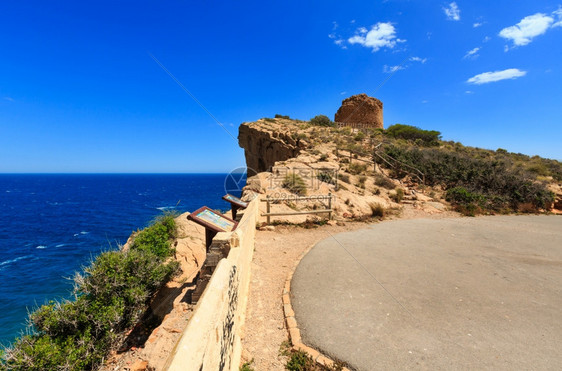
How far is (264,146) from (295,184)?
47.1 ft

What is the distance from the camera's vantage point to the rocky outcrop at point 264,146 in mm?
24625

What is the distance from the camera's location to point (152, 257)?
757cm

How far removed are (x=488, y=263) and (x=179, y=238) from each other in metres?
10.5

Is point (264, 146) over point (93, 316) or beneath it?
over

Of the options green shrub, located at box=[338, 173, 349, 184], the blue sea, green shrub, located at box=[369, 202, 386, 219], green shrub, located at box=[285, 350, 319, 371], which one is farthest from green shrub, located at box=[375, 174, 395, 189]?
green shrub, located at box=[285, 350, 319, 371]

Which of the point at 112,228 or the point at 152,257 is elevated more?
the point at 152,257

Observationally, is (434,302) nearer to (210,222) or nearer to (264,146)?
(210,222)

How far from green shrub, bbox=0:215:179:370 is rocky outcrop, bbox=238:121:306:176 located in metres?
16.8

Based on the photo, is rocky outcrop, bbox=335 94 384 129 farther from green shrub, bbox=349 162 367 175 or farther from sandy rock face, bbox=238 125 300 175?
green shrub, bbox=349 162 367 175

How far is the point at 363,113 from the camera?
1534 inches

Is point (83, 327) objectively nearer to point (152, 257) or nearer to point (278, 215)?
point (152, 257)

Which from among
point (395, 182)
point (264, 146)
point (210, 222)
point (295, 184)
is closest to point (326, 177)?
point (295, 184)

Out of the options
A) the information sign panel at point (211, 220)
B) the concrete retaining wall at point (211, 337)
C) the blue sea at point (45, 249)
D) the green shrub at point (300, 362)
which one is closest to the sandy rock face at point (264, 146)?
the blue sea at point (45, 249)

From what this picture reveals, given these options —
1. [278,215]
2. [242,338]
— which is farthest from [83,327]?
[278,215]
